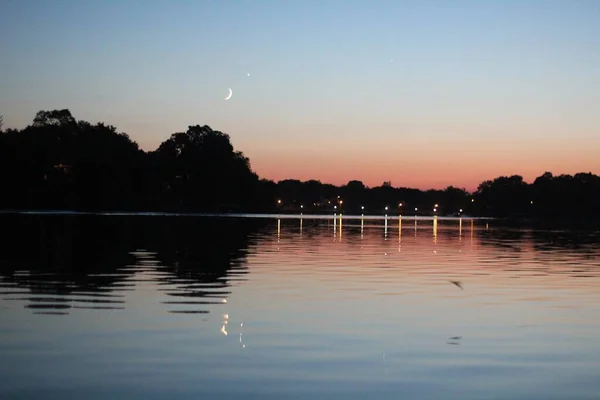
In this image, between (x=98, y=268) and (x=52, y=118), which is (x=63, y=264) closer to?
(x=98, y=268)

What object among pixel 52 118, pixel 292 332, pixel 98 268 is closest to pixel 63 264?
pixel 98 268

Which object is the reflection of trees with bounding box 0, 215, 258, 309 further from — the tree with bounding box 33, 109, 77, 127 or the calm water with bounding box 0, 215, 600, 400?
the tree with bounding box 33, 109, 77, 127

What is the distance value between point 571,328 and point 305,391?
314 inches

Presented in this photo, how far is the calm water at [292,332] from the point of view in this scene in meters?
10.7

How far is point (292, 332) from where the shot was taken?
15.2m

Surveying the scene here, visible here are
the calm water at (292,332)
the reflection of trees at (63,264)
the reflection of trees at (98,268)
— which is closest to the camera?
the calm water at (292,332)

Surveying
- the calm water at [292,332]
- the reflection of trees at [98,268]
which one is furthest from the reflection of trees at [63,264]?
the calm water at [292,332]

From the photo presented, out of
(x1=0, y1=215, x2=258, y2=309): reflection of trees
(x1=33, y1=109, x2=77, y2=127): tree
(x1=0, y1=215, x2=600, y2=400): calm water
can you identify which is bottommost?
(x1=0, y1=215, x2=600, y2=400): calm water

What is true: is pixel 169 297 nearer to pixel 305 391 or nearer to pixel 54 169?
pixel 305 391

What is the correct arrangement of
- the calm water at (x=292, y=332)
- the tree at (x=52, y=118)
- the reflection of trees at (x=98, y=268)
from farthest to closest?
the tree at (x=52, y=118), the reflection of trees at (x=98, y=268), the calm water at (x=292, y=332)

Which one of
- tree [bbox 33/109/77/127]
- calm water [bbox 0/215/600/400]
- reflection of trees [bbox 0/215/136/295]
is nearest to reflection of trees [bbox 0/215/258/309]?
reflection of trees [bbox 0/215/136/295]

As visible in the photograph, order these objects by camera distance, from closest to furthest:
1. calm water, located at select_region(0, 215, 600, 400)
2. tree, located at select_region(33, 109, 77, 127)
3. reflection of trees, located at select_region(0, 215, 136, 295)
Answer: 1. calm water, located at select_region(0, 215, 600, 400)
2. reflection of trees, located at select_region(0, 215, 136, 295)
3. tree, located at select_region(33, 109, 77, 127)

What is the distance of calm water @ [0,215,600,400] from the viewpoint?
1072cm

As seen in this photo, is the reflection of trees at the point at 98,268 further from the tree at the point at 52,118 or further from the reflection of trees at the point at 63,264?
the tree at the point at 52,118
